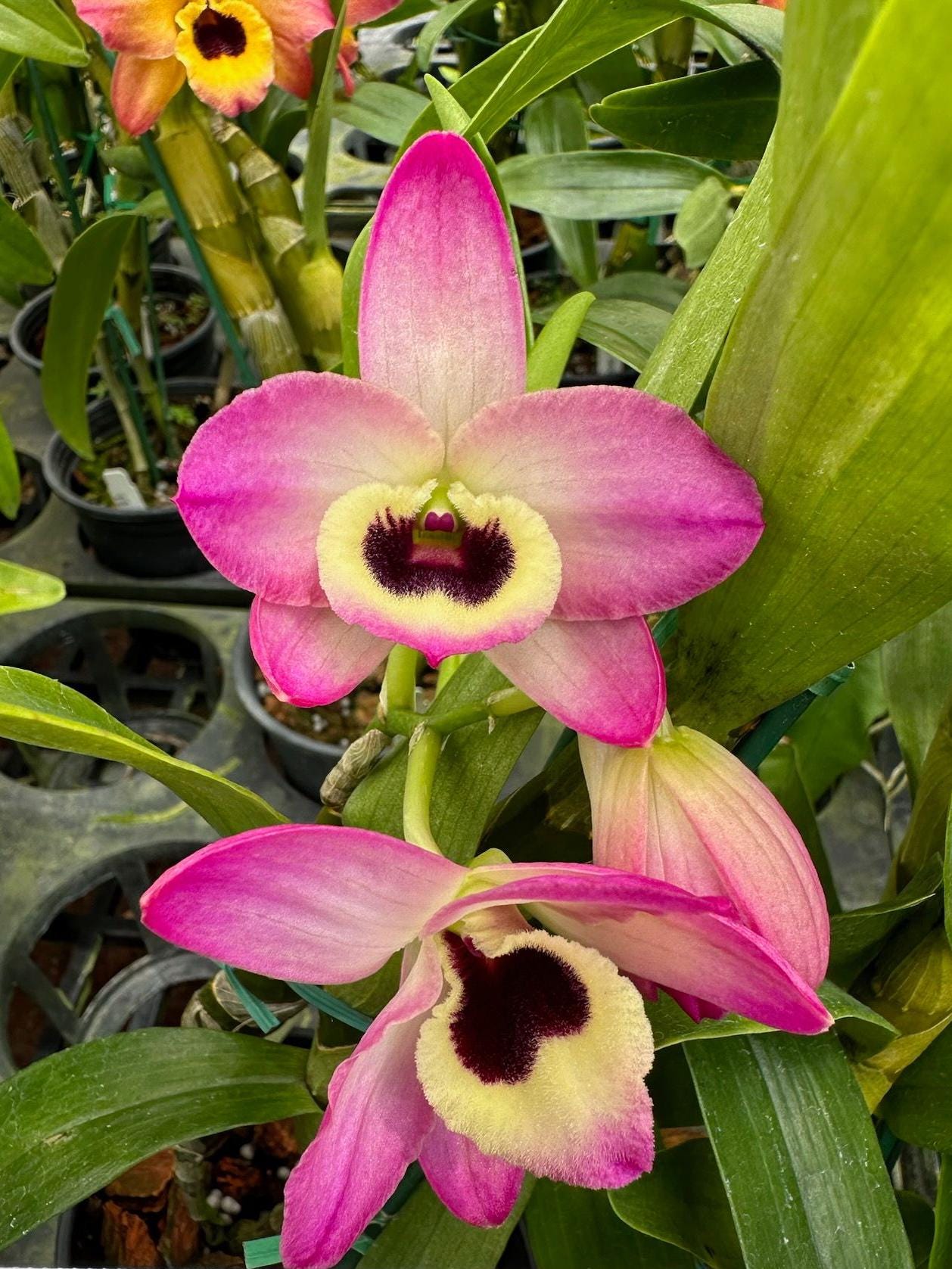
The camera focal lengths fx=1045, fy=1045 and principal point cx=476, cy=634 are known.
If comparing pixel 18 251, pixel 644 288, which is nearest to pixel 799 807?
pixel 644 288

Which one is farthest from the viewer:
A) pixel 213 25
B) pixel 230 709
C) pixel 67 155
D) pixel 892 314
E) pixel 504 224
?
pixel 67 155

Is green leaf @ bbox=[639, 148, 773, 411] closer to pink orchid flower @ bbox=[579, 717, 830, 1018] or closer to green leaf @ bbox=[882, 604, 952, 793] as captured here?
pink orchid flower @ bbox=[579, 717, 830, 1018]

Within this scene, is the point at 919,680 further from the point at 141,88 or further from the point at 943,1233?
the point at 141,88

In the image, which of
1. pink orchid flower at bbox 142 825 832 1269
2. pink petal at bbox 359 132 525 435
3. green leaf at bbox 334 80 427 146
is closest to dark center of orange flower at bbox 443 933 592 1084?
pink orchid flower at bbox 142 825 832 1269

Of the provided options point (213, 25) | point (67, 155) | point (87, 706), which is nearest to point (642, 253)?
point (213, 25)

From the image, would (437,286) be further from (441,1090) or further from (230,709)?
(230,709)

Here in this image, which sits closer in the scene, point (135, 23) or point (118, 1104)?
point (118, 1104)

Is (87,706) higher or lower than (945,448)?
lower
